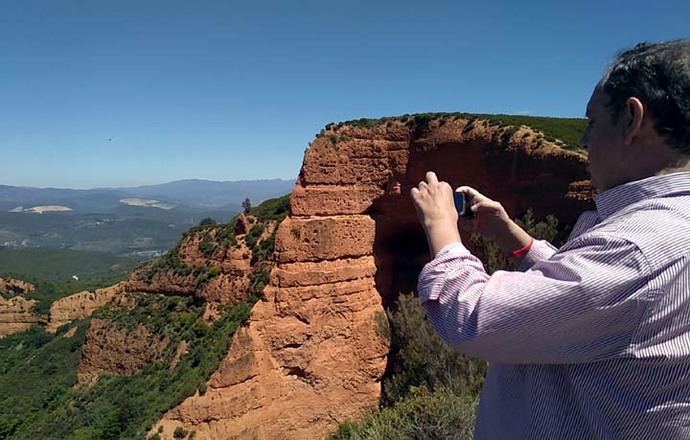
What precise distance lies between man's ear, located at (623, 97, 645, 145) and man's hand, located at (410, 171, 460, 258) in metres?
0.74

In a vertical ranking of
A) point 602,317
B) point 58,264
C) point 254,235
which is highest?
point 602,317

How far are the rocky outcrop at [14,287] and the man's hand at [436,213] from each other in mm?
63984

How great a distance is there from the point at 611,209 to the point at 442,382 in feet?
43.5

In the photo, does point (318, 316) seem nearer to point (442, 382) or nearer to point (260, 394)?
point (260, 394)

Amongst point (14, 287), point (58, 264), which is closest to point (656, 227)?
point (14, 287)

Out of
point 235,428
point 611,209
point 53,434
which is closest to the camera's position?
point 611,209

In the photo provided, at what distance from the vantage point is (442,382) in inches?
566

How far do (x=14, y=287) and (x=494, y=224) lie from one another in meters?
65.8

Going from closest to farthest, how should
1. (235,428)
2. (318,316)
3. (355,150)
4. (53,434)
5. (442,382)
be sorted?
(442,382)
(235,428)
(318,316)
(355,150)
(53,434)

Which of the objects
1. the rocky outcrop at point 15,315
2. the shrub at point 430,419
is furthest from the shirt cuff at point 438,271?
the rocky outcrop at point 15,315

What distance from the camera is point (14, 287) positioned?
57.0m

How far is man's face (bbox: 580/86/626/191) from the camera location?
206cm

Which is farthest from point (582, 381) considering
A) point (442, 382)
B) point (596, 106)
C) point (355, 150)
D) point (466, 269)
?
point (355, 150)

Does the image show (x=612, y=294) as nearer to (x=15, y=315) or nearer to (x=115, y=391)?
(x=115, y=391)
